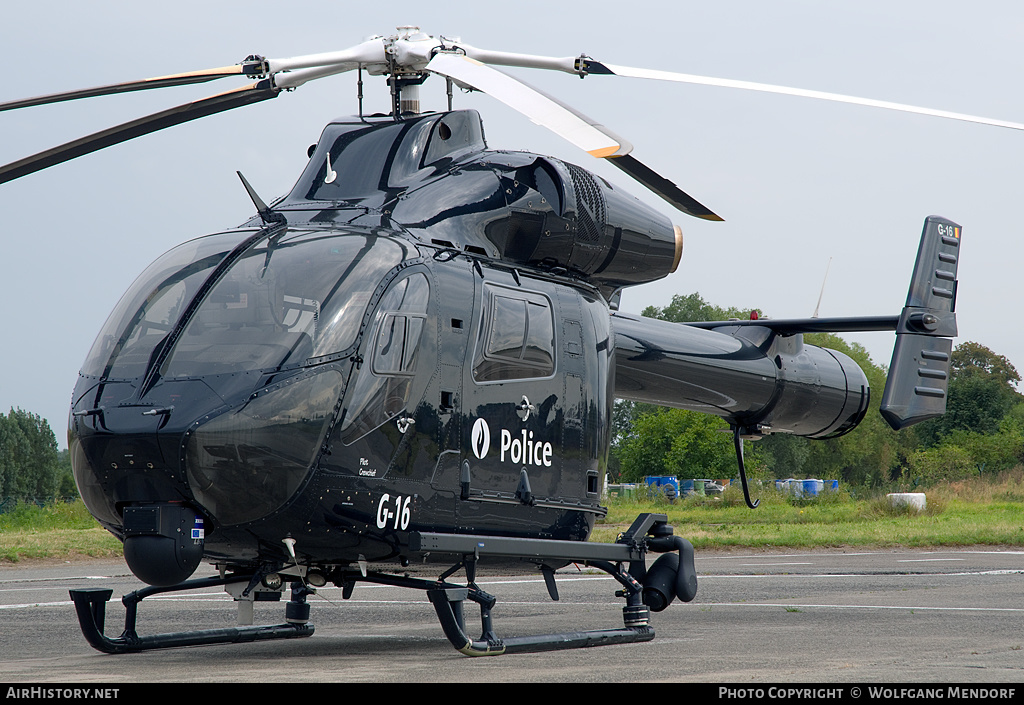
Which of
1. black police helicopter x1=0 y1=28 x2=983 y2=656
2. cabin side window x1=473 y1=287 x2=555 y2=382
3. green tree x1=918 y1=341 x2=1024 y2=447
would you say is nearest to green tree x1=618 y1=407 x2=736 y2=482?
green tree x1=918 y1=341 x2=1024 y2=447

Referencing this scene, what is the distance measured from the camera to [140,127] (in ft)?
28.2

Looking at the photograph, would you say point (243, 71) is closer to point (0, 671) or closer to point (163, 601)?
point (0, 671)

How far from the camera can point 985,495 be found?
31750 millimetres

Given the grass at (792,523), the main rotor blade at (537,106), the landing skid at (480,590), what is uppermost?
the main rotor blade at (537,106)

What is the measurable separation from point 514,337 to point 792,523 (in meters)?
20.7

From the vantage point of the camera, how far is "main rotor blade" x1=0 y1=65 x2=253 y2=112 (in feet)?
27.6

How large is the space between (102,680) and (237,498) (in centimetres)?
125

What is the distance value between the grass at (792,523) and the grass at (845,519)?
0.07 ft

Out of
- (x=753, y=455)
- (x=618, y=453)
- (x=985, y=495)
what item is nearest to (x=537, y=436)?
(x=985, y=495)

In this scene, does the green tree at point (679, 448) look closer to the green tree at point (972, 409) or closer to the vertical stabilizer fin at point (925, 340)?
the green tree at point (972, 409)

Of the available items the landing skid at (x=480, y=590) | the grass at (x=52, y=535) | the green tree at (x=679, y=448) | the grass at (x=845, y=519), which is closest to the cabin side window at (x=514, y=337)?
the landing skid at (x=480, y=590)

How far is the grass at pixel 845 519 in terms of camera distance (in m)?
21.8

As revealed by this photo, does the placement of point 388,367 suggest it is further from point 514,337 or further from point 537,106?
point 537,106

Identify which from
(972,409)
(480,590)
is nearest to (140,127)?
(480,590)
